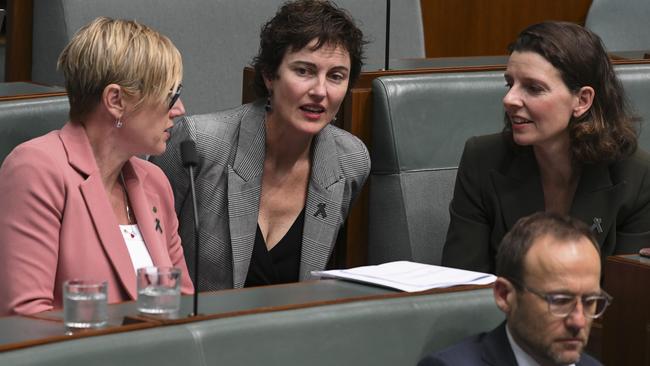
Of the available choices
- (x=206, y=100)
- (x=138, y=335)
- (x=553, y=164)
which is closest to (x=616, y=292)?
(x=553, y=164)

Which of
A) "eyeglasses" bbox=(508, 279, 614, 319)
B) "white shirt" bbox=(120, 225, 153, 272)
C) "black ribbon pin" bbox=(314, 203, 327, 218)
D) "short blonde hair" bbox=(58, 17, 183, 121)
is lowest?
"black ribbon pin" bbox=(314, 203, 327, 218)

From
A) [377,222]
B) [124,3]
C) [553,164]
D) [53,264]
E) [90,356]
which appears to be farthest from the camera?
[124,3]

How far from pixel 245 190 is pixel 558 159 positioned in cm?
39

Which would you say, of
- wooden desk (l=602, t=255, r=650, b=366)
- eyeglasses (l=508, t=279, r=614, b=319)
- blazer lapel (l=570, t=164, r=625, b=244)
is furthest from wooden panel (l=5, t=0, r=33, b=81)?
eyeglasses (l=508, t=279, r=614, b=319)

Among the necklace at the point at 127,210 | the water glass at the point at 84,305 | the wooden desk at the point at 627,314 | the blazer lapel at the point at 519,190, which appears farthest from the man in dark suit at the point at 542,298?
the blazer lapel at the point at 519,190

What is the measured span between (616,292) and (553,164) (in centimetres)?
36

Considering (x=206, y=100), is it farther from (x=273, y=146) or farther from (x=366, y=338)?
(x=366, y=338)

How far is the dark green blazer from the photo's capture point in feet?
5.08

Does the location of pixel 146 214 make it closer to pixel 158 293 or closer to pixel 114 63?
pixel 114 63

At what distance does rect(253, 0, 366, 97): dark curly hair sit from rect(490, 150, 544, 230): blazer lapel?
239mm

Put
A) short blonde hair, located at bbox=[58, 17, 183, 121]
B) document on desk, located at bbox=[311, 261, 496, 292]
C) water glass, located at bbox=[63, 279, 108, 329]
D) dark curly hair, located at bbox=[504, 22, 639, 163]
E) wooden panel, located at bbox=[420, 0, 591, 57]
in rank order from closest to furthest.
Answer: water glass, located at bbox=[63, 279, 108, 329] < document on desk, located at bbox=[311, 261, 496, 292] < short blonde hair, located at bbox=[58, 17, 183, 121] < dark curly hair, located at bbox=[504, 22, 639, 163] < wooden panel, located at bbox=[420, 0, 591, 57]

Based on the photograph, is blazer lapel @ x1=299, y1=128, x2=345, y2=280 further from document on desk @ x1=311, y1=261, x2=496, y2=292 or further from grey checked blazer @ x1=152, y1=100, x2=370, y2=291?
document on desk @ x1=311, y1=261, x2=496, y2=292

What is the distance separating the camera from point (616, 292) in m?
1.23

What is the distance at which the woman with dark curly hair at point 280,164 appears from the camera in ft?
5.11
